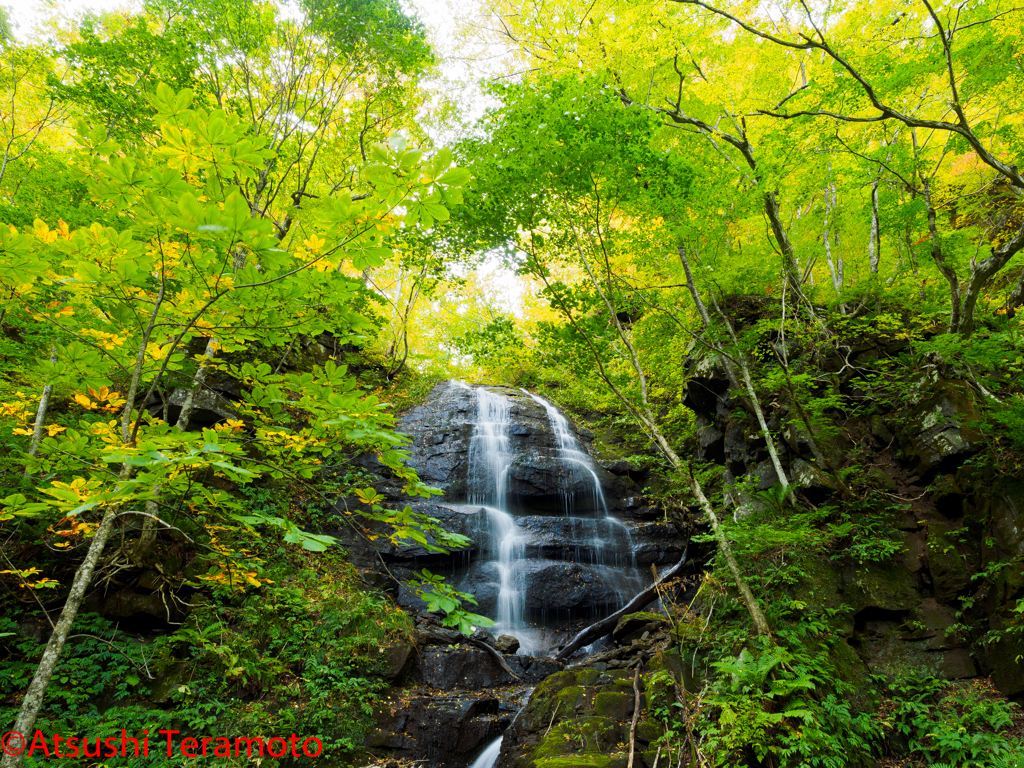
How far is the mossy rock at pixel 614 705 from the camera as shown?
509cm

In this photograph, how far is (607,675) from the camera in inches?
233

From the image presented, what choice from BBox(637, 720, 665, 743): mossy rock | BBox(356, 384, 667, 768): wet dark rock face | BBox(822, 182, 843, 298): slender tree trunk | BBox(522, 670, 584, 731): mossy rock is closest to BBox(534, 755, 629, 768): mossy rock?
BBox(637, 720, 665, 743): mossy rock

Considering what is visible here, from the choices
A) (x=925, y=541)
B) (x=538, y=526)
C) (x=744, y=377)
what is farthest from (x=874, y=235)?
(x=538, y=526)

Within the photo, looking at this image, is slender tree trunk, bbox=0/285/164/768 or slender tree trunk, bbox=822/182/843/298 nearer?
slender tree trunk, bbox=0/285/164/768

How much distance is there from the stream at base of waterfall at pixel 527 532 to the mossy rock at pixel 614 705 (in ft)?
9.39

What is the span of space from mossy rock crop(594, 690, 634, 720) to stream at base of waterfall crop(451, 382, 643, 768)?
2.86 metres

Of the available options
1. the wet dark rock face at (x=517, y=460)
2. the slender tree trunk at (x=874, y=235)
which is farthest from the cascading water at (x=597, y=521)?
the slender tree trunk at (x=874, y=235)

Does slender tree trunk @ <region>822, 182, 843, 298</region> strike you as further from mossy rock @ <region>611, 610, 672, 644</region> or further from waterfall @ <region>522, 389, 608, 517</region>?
waterfall @ <region>522, 389, 608, 517</region>

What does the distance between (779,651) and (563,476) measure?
23.9ft

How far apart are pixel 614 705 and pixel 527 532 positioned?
5.07 metres

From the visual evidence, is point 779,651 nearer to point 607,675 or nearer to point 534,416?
→ point 607,675

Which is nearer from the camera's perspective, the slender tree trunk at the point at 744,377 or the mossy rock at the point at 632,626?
the slender tree trunk at the point at 744,377

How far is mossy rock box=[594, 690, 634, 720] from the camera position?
16.7 ft

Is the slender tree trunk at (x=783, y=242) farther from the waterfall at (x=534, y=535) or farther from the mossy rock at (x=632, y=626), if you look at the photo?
the waterfall at (x=534, y=535)
